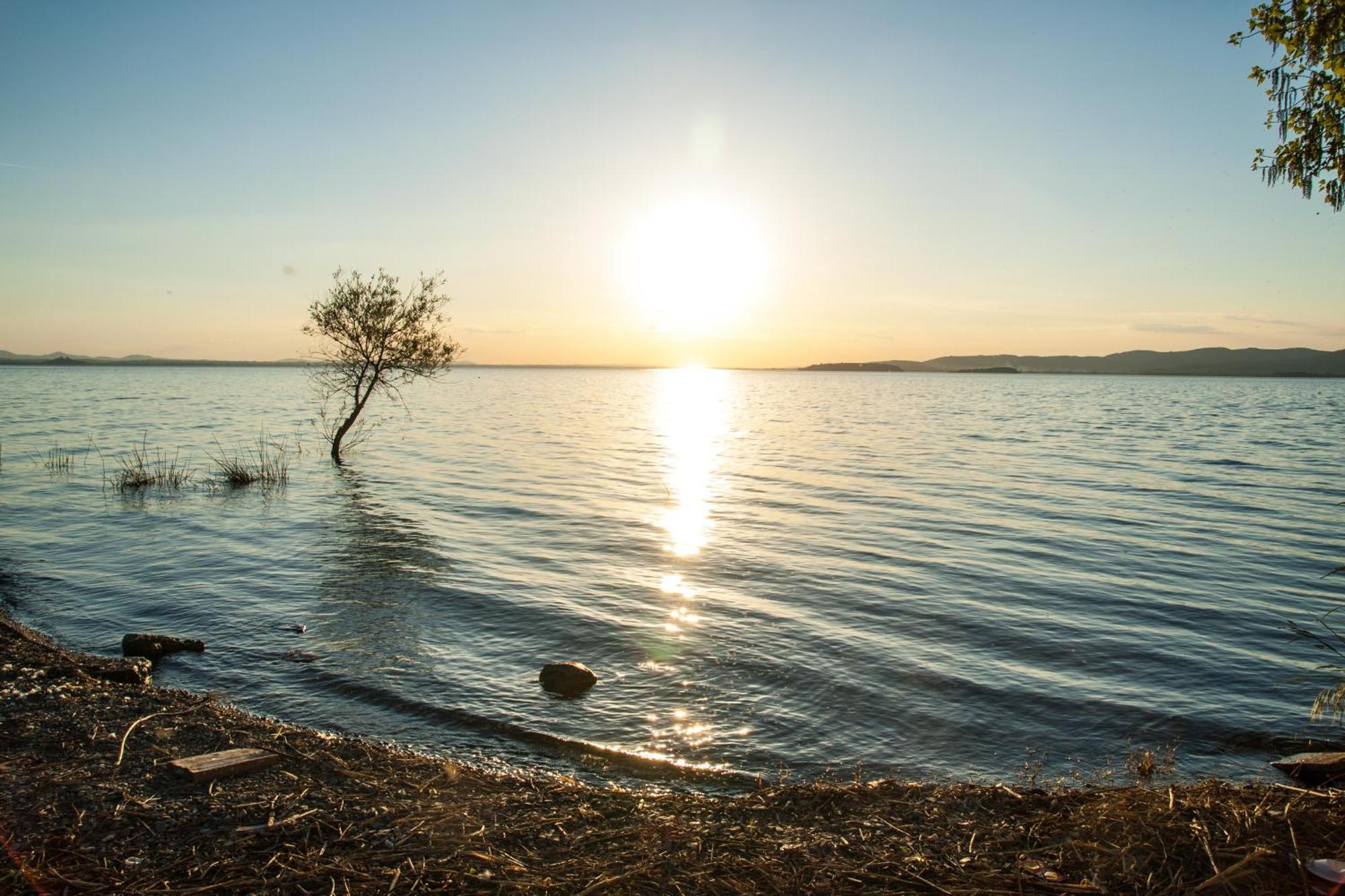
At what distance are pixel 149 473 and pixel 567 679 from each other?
31.8m

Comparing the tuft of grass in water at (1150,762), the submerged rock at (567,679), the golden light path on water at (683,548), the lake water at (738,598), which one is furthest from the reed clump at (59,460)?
the tuft of grass in water at (1150,762)

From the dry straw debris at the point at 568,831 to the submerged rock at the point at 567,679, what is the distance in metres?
3.31

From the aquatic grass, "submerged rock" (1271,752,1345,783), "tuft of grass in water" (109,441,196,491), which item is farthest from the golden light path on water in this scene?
the aquatic grass

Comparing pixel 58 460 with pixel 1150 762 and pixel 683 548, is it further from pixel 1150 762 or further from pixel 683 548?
pixel 1150 762

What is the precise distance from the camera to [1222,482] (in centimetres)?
3684

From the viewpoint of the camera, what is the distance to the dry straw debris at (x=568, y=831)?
636 centimetres

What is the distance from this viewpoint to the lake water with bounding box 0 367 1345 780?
12.0 metres

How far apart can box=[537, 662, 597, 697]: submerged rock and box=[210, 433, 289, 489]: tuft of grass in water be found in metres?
27.3

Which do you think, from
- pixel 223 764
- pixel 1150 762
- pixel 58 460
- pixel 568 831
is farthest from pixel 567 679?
pixel 58 460

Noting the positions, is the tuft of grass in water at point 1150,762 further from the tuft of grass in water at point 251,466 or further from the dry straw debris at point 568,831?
the tuft of grass in water at point 251,466

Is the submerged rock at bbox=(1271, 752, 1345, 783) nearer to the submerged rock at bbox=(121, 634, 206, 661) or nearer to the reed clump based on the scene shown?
the submerged rock at bbox=(121, 634, 206, 661)

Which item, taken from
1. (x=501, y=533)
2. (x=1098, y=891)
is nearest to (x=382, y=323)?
(x=501, y=533)

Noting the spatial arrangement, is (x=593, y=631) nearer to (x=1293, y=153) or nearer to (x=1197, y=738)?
(x=1197, y=738)

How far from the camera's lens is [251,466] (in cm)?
3841
